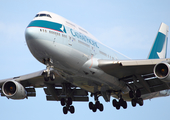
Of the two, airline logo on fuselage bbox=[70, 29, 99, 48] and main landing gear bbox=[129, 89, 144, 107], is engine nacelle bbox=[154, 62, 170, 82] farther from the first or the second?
airline logo on fuselage bbox=[70, 29, 99, 48]

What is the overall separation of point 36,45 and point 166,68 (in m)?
9.25

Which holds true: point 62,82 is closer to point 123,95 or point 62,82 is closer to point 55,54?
point 123,95

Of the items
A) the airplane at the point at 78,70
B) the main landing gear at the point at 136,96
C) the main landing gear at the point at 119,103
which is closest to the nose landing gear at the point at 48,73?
the airplane at the point at 78,70

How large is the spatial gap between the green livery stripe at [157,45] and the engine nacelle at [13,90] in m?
14.5

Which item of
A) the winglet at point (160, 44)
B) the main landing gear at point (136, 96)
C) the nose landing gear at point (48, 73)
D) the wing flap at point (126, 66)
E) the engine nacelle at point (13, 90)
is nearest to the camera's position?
the nose landing gear at point (48, 73)

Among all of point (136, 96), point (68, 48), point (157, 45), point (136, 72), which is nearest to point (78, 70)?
point (68, 48)

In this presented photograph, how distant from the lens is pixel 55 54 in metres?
17.7

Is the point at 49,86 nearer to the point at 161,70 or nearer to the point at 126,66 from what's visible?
the point at 126,66

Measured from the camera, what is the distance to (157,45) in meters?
31.9

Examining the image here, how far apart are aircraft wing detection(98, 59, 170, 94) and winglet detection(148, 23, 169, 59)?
6855 mm

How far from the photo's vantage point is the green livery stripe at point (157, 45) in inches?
1216

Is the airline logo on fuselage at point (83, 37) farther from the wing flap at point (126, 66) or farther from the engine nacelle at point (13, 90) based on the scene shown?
the engine nacelle at point (13, 90)

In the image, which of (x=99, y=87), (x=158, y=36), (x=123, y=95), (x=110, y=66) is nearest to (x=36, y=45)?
(x=110, y=66)

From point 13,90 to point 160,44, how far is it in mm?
17624
